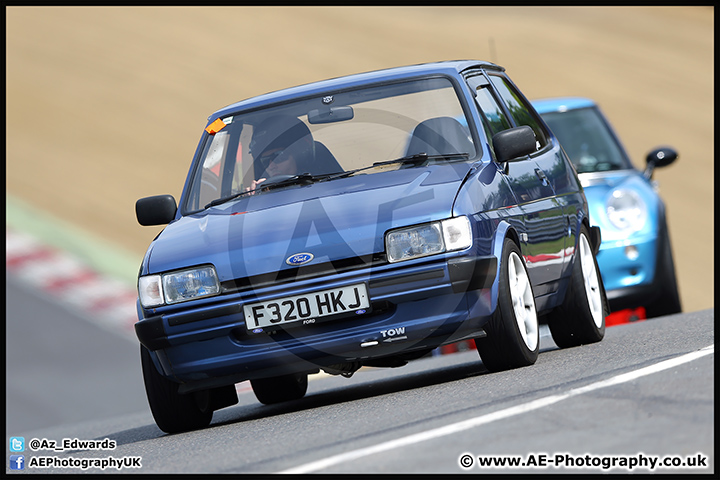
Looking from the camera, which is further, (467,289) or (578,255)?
(578,255)

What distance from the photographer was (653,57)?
1484 inches

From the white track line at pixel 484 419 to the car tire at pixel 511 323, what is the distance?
2.63 ft

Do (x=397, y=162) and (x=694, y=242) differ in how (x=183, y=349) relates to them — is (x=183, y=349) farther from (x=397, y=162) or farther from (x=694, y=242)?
(x=694, y=242)

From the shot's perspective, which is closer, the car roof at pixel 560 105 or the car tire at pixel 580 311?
the car tire at pixel 580 311

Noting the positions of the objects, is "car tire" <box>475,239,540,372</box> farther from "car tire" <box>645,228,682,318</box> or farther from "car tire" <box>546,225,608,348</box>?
"car tire" <box>645,228,682,318</box>

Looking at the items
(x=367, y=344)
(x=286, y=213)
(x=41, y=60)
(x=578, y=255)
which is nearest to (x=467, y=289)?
(x=367, y=344)

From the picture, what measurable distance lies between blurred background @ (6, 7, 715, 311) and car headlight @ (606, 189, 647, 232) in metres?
8.45

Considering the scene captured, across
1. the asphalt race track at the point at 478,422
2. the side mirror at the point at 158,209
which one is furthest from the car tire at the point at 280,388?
the side mirror at the point at 158,209

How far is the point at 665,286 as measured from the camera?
10219 millimetres

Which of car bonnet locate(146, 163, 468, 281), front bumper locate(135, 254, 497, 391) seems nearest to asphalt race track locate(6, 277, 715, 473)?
front bumper locate(135, 254, 497, 391)

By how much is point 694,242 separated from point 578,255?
48.0 feet

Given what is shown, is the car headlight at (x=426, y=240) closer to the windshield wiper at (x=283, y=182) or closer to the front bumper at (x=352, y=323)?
the front bumper at (x=352, y=323)

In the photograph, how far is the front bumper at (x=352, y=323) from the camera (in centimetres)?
577

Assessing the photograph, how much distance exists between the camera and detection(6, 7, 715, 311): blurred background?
23625mm
